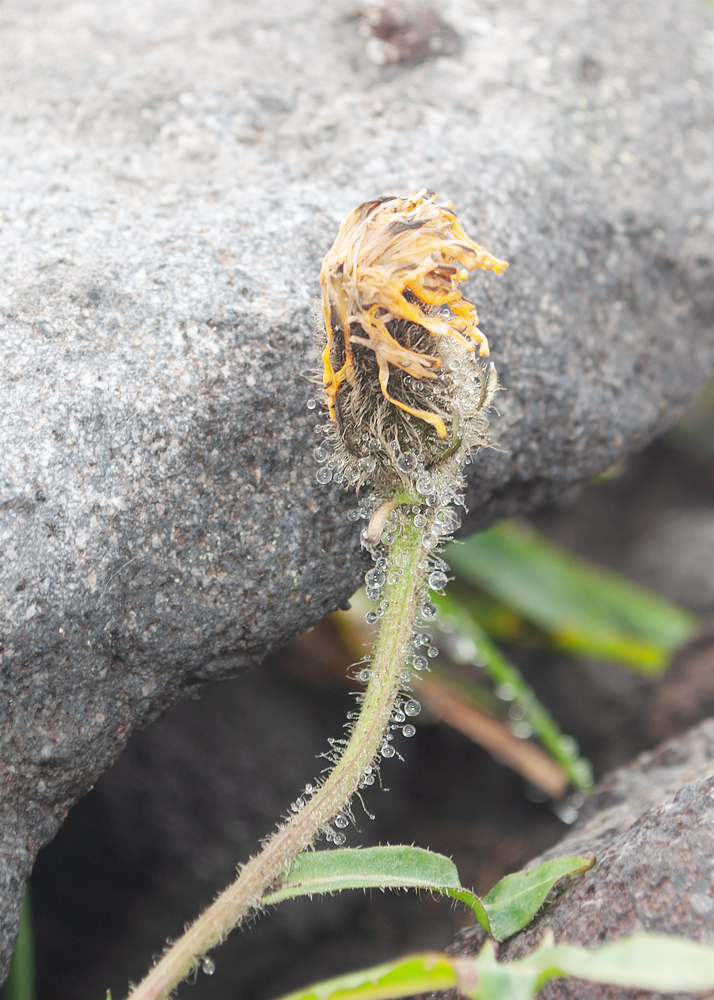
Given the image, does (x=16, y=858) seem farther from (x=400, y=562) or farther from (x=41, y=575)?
(x=400, y=562)

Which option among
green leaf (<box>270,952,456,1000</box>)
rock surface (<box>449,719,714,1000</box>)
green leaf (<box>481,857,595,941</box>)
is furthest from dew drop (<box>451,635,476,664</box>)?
green leaf (<box>270,952,456,1000</box>)

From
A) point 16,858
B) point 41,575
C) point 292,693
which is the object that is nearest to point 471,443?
point 41,575

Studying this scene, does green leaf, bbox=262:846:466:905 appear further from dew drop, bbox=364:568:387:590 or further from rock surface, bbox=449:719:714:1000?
dew drop, bbox=364:568:387:590

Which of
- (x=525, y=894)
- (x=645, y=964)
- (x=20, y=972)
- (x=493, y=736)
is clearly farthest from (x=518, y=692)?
(x=645, y=964)

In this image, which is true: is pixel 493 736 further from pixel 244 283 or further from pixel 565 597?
pixel 244 283

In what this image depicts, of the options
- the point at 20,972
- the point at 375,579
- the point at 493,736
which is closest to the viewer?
the point at 375,579

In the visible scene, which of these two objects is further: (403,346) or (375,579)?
(375,579)
